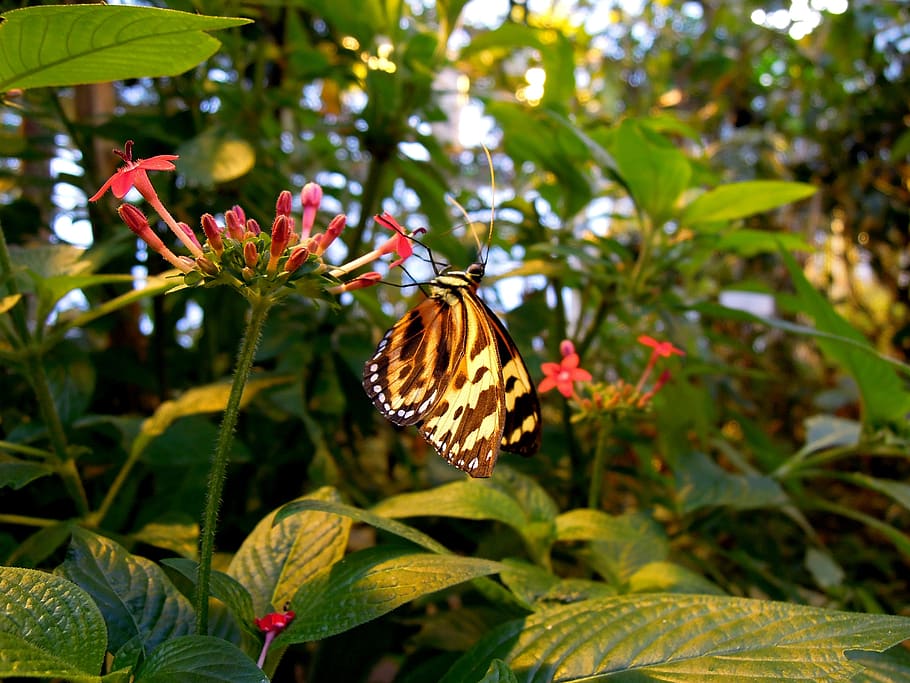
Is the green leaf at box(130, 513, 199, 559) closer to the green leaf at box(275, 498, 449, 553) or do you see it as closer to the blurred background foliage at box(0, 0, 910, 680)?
the blurred background foliage at box(0, 0, 910, 680)

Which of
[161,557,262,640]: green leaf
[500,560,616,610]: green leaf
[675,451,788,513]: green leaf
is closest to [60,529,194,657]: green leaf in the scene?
[161,557,262,640]: green leaf

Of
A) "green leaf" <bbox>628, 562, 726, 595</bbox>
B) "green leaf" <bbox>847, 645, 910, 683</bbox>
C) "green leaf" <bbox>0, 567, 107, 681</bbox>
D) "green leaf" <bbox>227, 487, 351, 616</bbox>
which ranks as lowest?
"green leaf" <bbox>628, 562, 726, 595</bbox>

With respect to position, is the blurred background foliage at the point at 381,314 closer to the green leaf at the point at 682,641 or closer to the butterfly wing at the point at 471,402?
the butterfly wing at the point at 471,402

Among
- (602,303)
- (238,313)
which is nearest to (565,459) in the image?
(602,303)

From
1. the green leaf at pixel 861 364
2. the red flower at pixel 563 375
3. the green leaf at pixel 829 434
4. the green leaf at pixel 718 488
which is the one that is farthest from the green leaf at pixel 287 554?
the green leaf at pixel 829 434

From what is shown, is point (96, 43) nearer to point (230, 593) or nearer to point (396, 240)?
point (396, 240)

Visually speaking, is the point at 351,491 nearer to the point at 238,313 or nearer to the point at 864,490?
the point at 238,313
